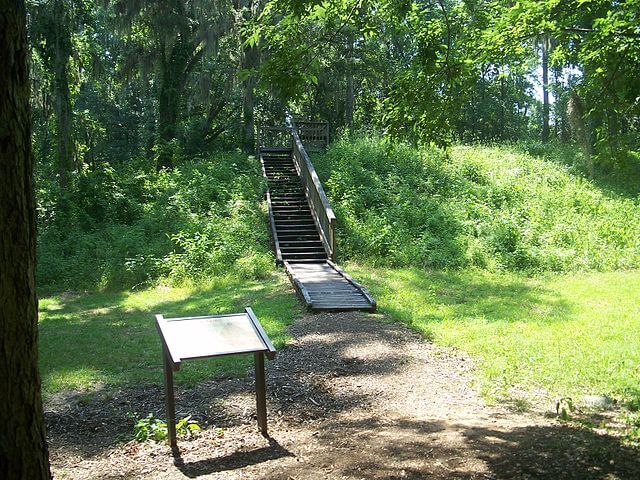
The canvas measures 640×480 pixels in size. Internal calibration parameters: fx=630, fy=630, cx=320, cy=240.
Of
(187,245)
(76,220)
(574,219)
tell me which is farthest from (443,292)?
(76,220)

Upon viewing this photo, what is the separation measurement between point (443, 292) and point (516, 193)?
27.3 ft

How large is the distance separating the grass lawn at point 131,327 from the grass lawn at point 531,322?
6.61ft

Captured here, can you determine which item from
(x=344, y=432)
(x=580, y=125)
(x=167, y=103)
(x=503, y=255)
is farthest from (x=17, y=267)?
(x=167, y=103)

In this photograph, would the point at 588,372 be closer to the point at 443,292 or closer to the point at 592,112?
the point at 592,112

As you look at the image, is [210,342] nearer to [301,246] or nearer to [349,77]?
[301,246]

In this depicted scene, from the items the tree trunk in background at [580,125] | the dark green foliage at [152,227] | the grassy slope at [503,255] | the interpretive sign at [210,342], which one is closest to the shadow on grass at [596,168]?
the grassy slope at [503,255]

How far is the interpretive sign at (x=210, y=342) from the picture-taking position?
189 inches

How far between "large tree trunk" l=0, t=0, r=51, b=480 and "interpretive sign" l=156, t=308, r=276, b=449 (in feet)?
4.85

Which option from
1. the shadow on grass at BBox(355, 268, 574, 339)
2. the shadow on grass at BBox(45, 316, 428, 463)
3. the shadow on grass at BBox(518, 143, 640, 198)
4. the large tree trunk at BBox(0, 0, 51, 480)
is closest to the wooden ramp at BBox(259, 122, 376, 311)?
the shadow on grass at BBox(355, 268, 574, 339)

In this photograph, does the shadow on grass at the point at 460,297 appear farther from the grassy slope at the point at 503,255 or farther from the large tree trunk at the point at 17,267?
the large tree trunk at the point at 17,267

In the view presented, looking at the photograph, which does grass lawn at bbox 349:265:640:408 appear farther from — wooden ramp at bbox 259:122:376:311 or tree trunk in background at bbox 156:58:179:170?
tree trunk in background at bbox 156:58:179:170

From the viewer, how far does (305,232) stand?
16.4 m

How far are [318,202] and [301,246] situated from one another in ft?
5.18

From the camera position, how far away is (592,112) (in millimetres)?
6617
